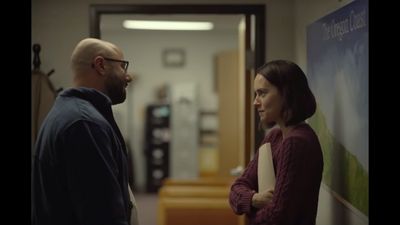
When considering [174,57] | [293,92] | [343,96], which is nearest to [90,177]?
[293,92]

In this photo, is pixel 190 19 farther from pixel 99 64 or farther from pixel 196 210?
pixel 99 64

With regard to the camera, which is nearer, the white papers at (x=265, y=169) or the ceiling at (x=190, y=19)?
the white papers at (x=265, y=169)

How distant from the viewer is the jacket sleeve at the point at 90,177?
4.85 feet

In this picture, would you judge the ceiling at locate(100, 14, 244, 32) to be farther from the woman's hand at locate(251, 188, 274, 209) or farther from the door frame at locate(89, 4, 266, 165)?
the woman's hand at locate(251, 188, 274, 209)

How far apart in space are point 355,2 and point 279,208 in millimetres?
719

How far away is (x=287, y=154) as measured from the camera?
1.70 m

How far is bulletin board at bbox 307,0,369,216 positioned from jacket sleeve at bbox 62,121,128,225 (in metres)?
0.80

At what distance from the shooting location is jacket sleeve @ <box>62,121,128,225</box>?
148cm

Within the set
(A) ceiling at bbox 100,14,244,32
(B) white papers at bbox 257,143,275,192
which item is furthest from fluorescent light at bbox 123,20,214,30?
(B) white papers at bbox 257,143,275,192

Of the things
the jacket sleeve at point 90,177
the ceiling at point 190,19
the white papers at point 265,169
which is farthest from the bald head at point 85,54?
the ceiling at point 190,19

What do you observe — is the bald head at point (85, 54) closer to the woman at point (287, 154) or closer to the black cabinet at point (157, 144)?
the woman at point (287, 154)
